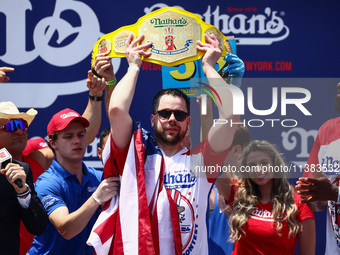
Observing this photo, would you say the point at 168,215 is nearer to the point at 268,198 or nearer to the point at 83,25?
the point at 268,198

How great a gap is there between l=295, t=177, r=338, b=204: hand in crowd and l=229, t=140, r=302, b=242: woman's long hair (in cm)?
27

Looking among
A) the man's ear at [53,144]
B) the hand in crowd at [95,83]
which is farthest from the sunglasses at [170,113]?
the man's ear at [53,144]

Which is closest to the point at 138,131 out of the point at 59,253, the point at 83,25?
the point at 59,253

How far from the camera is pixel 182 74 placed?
130 inches

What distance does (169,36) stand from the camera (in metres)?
2.79

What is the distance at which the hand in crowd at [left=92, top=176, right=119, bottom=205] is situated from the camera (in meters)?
2.66

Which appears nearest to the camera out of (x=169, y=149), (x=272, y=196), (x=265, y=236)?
(x=169, y=149)

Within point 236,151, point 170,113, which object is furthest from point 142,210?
point 236,151

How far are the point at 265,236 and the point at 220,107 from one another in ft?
2.84

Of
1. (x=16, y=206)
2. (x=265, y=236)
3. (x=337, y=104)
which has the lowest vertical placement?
(x=265, y=236)

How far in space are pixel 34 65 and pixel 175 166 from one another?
2000mm

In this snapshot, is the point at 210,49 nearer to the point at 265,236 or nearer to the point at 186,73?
the point at 186,73

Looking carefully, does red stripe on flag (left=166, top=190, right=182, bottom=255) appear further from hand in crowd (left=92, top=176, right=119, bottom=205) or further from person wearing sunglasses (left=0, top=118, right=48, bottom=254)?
person wearing sunglasses (left=0, top=118, right=48, bottom=254)

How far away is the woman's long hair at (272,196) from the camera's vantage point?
10.1 feet
